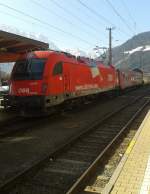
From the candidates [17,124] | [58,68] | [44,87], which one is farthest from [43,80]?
[17,124]

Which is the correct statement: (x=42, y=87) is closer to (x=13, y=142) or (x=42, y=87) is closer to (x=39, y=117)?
(x=39, y=117)

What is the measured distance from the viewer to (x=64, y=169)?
31.4 ft

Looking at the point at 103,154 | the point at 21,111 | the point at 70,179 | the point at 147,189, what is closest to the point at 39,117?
the point at 21,111

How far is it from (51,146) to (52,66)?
21.3ft

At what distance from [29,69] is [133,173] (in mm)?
10570

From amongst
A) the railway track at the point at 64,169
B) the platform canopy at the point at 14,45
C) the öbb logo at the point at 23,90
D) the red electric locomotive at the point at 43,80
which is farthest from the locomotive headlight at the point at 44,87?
the railway track at the point at 64,169

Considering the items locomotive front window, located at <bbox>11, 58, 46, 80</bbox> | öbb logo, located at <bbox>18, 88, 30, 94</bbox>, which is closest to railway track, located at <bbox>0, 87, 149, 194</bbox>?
öbb logo, located at <bbox>18, 88, 30, 94</bbox>

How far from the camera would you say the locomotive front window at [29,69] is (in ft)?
58.8

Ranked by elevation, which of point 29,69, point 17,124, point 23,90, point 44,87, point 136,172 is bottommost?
point 136,172

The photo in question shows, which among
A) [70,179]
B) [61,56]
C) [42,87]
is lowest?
[70,179]

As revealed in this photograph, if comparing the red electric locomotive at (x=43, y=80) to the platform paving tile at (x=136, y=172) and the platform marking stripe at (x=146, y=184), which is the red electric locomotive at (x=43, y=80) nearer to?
the platform paving tile at (x=136, y=172)

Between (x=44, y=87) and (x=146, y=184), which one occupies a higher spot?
(x=44, y=87)

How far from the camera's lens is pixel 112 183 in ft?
25.7

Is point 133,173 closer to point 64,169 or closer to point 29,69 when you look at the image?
point 64,169
